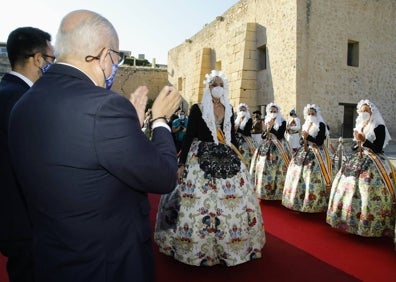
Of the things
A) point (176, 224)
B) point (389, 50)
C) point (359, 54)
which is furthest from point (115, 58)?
point (389, 50)

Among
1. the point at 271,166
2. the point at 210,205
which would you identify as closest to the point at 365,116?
the point at 271,166

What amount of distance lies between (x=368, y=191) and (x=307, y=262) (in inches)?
52.0

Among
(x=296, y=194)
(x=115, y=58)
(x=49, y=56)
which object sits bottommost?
(x=296, y=194)

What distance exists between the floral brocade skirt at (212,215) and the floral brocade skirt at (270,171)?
8.54ft

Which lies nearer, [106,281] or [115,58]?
[106,281]

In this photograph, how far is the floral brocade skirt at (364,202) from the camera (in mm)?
3893

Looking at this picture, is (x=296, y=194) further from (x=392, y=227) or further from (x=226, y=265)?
(x=226, y=265)

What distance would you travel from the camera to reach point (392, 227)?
12.8 feet

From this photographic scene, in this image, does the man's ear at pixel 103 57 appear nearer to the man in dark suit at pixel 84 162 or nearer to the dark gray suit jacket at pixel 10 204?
the man in dark suit at pixel 84 162

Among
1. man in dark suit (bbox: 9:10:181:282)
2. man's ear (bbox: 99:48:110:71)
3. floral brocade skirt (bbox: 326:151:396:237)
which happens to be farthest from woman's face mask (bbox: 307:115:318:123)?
man's ear (bbox: 99:48:110:71)

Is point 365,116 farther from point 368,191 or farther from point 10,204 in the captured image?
point 10,204

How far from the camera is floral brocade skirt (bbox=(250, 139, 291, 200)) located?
19.2 ft

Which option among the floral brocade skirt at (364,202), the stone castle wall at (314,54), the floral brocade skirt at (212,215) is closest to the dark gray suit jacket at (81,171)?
the floral brocade skirt at (212,215)

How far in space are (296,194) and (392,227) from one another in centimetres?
141
